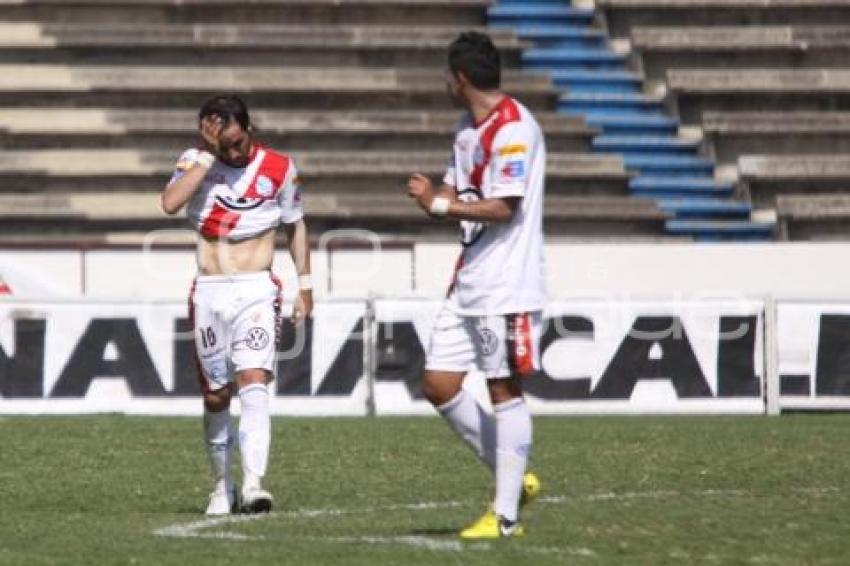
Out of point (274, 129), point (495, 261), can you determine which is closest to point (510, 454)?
point (495, 261)

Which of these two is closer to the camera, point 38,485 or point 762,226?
point 38,485

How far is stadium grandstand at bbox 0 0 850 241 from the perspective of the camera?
991 inches

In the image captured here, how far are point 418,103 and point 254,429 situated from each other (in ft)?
54.9

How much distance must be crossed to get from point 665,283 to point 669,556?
13.9 metres

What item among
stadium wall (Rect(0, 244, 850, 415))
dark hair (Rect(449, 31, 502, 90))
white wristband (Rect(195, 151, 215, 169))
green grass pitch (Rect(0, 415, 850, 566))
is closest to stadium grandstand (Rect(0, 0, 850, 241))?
stadium wall (Rect(0, 244, 850, 415))

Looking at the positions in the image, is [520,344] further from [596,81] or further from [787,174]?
[596,81]

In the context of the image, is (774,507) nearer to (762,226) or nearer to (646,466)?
(646,466)

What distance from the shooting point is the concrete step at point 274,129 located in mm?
25453

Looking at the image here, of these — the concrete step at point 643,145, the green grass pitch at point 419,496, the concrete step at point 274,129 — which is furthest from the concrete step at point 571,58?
the green grass pitch at point 419,496

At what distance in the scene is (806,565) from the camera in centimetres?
799

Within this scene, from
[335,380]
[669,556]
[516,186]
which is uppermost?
[516,186]

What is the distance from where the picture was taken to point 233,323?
10.5 metres

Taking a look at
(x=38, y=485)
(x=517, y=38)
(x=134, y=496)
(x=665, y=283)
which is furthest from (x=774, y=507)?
(x=517, y=38)

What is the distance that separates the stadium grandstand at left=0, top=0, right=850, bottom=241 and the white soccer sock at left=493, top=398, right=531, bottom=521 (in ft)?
51.2
